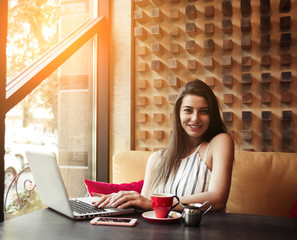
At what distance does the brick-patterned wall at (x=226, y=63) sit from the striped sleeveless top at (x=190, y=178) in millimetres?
839

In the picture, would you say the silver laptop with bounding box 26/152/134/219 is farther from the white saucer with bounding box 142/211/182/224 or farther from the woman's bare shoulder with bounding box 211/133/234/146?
the woman's bare shoulder with bounding box 211/133/234/146

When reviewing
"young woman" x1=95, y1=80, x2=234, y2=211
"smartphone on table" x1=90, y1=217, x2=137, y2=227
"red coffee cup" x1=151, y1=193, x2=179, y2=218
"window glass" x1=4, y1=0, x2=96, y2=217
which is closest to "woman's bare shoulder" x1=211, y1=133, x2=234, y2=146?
"young woman" x1=95, y1=80, x2=234, y2=211

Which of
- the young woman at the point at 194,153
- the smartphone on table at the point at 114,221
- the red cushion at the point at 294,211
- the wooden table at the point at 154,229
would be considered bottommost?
the red cushion at the point at 294,211

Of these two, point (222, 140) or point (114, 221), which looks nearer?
point (114, 221)

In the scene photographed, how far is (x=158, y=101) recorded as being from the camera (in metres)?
2.86

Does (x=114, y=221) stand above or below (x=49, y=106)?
below

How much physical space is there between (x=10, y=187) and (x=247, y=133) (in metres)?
1.74

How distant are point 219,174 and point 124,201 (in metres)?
0.56

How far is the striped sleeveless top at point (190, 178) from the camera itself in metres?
1.84

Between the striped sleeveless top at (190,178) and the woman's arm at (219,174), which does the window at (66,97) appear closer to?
the striped sleeveless top at (190,178)

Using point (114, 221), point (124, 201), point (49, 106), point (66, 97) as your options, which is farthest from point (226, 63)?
point (114, 221)

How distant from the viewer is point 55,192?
135 cm

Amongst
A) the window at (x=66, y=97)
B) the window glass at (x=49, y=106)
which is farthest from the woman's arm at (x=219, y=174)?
the window at (x=66, y=97)

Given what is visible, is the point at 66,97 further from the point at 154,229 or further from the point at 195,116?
the point at 154,229
